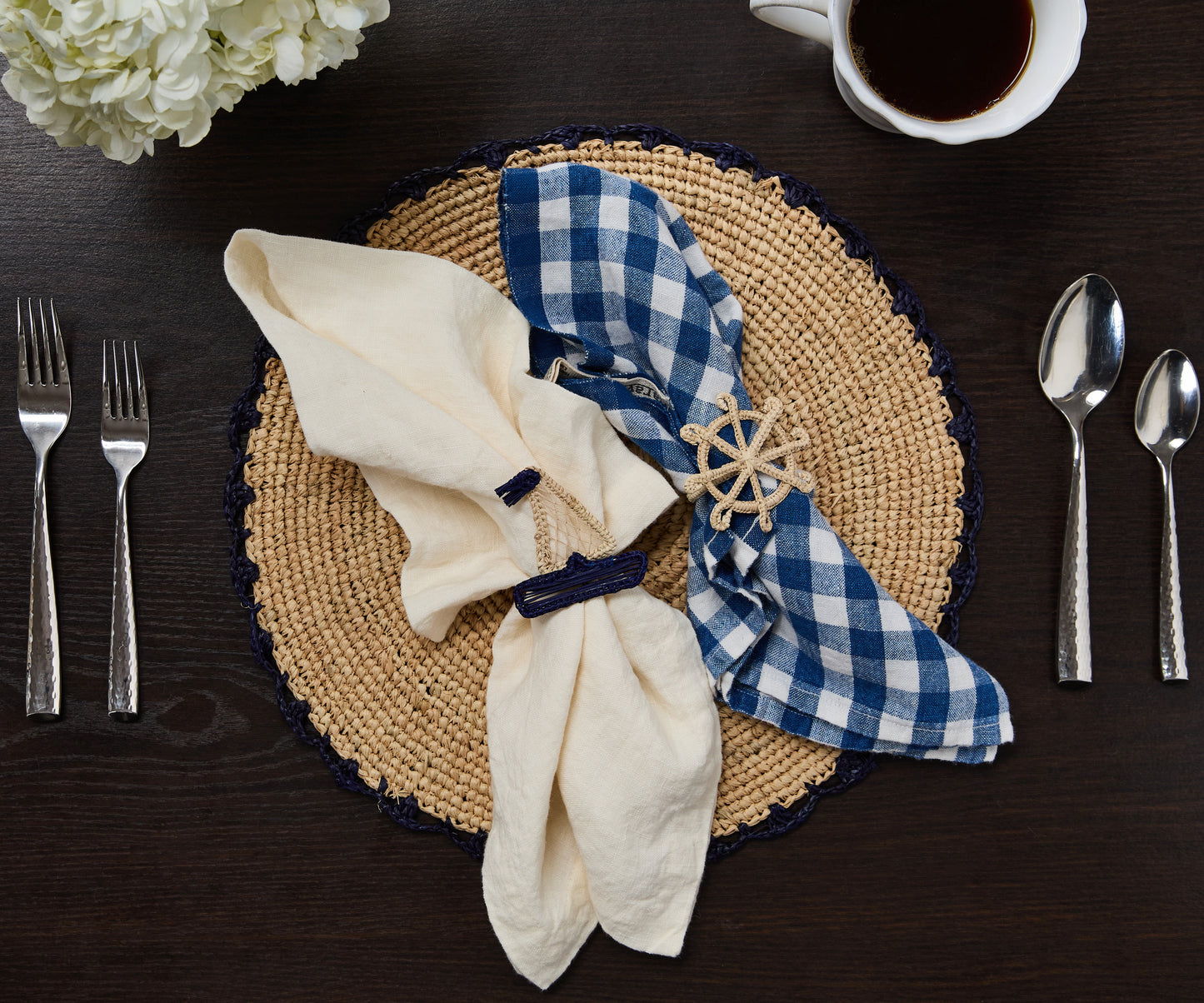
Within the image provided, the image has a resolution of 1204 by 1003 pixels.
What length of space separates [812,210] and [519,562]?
301mm

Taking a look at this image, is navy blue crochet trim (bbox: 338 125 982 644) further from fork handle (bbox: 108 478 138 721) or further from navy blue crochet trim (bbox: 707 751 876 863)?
fork handle (bbox: 108 478 138 721)

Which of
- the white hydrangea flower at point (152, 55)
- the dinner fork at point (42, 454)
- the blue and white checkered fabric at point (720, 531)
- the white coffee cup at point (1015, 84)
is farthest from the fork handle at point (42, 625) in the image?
the white coffee cup at point (1015, 84)

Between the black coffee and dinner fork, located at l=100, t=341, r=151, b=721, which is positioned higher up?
the black coffee

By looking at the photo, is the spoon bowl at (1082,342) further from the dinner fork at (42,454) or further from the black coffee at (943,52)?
the dinner fork at (42,454)

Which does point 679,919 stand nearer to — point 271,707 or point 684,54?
point 271,707

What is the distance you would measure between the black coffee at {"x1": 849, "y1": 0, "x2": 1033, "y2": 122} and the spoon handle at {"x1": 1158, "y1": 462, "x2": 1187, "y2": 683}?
0.29m

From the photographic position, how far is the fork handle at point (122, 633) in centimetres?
57

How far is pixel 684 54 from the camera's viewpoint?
58cm

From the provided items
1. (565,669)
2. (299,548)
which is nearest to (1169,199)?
(565,669)

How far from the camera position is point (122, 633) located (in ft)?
1.88

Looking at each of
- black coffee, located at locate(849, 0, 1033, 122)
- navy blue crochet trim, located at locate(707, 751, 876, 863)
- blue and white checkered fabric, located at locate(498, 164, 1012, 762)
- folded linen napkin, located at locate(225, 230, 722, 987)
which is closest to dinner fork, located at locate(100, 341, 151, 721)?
folded linen napkin, located at locate(225, 230, 722, 987)

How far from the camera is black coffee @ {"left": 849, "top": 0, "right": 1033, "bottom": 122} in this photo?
512 mm

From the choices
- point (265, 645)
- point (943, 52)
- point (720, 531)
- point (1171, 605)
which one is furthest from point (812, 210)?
point (265, 645)

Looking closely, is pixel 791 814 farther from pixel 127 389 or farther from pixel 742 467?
pixel 127 389
